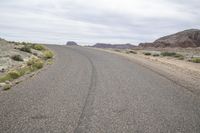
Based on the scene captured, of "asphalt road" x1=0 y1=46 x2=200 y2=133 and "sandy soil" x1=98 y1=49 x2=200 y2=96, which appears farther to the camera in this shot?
"sandy soil" x1=98 y1=49 x2=200 y2=96

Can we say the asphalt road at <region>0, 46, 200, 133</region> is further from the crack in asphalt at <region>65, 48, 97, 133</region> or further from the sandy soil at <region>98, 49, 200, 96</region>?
the sandy soil at <region>98, 49, 200, 96</region>

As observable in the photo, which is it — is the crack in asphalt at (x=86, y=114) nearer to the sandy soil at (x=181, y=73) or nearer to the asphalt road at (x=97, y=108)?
the asphalt road at (x=97, y=108)

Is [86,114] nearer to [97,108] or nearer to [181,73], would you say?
[97,108]

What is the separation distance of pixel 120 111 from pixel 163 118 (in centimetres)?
119

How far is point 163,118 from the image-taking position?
24.2ft

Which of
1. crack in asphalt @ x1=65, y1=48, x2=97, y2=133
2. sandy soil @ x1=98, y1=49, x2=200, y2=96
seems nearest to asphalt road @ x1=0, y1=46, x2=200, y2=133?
crack in asphalt @ x1=65, y1=48, x2=97, y2=133

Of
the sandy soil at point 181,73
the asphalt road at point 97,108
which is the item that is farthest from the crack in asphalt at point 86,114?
the sandy soil at point 181,73

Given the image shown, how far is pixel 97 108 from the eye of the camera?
322 inches

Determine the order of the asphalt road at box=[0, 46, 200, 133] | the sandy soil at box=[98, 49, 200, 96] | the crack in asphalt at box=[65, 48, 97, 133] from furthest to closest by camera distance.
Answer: the sandy soil at box=[98, 49, 200, 96] < the asphalt road at box=[0, 46, 200, 133] < the crack in asphalt at box=[65, 48, 97, 133]

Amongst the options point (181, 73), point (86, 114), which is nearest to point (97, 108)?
point (86, 114)

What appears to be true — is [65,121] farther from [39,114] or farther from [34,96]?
[34,96]

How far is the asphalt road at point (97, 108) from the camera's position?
659cm

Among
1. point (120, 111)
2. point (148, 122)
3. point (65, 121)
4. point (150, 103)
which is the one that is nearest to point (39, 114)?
point (65, 121)

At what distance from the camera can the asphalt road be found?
6.59 metres
